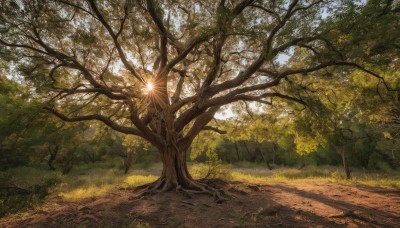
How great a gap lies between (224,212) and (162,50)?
6.98 metres

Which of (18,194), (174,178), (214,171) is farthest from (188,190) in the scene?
(18,194)

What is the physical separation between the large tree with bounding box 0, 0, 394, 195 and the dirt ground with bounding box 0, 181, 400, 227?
85.1 inches

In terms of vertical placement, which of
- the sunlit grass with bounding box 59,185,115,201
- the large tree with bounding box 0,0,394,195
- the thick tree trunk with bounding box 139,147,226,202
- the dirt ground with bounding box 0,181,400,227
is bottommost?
the dirt ground with bounding box 0,181,400,227

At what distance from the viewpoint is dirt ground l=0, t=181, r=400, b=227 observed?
728 centimetres

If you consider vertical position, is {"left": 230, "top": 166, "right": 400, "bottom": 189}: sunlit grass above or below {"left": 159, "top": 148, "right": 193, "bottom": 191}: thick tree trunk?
below

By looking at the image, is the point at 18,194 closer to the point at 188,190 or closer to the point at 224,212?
the point at 188,190

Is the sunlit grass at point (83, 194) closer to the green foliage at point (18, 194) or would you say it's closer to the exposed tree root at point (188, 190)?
the green foliage at point (18, 194)

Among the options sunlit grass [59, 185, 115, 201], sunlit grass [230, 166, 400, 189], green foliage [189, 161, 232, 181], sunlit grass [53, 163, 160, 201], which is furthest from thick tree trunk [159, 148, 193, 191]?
sunlit grass [230, 166, 400, 189]

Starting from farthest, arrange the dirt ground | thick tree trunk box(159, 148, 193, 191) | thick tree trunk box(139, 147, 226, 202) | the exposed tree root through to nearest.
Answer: thick tree trunk box(159, 148, 193, 191) < thick tree trunk box(139, 147, 226, 202) < the exposed tree root < the dirt ground

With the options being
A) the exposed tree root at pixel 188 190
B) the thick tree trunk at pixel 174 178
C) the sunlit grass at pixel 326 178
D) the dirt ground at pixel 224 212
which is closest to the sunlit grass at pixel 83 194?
the dirt ground at pixel 224 212

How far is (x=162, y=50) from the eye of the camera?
10281 millimetres

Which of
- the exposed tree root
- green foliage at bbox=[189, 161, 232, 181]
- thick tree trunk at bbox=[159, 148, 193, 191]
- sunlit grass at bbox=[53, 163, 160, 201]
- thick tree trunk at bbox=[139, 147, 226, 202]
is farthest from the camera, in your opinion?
green foliage at bbox=[189, 161, 232, 181]

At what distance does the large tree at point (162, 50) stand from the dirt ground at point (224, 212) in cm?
216

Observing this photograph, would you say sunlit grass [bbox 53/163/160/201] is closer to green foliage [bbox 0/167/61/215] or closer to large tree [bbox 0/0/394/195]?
green foliage [bbox 0/167/61/215]
